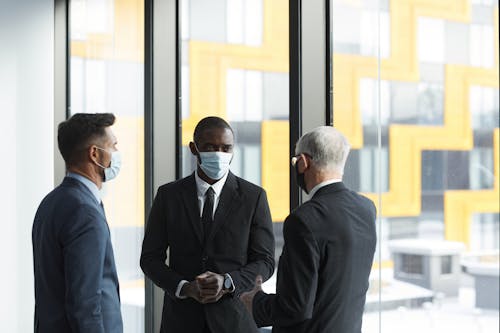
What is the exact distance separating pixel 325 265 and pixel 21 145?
12.6 ft

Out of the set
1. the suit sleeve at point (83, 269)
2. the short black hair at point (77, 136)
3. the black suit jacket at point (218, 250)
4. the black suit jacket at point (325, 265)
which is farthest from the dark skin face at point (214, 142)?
the black suit jacket at point (325, 265)

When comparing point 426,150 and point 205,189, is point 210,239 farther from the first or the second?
point 426,150

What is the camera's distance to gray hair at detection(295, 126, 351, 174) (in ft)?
7.13

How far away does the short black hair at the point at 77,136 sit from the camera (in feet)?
8.11

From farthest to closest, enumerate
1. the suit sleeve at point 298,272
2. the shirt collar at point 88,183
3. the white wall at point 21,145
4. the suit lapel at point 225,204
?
1. the white wall at point 21,145
2. the suit lapel at point 225,204
3. the shirt collar at point 88,183
4. the suit sleeve at point 298,272

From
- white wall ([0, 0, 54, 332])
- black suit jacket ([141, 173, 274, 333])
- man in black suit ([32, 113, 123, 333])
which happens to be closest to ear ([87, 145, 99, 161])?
man in black suit ([32, 113, 123, 333])

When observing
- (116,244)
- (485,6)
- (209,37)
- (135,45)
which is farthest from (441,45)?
(116,244)

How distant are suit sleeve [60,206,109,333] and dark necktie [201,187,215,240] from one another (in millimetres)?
507

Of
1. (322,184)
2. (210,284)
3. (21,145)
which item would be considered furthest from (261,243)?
(21,145)

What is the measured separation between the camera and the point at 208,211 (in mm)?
2789

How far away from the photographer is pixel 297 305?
2.06 metres

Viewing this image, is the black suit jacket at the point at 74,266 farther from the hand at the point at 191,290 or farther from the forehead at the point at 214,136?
the forehead at the point at 214,136

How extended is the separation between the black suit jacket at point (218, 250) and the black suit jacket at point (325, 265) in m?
0.55

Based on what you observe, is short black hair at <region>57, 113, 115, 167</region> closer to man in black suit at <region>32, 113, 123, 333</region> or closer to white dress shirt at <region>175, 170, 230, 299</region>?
man in black suit at <region>32, 113, 123, 333</region>
